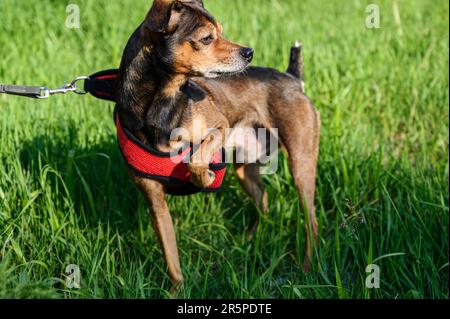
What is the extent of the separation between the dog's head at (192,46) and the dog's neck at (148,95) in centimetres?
7

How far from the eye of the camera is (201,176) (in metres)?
3.65

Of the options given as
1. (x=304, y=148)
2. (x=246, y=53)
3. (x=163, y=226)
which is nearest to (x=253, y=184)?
(x=304, y=148)

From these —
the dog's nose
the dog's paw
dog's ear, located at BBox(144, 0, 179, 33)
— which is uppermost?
dog's ear, located at BBox(144, 0, 179, 33)

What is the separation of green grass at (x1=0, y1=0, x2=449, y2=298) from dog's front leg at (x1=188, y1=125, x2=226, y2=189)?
520mm

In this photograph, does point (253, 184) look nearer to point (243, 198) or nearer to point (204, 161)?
point (243, 198)

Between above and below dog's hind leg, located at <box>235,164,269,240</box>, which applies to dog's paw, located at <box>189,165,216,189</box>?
above

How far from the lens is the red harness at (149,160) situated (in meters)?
3.63

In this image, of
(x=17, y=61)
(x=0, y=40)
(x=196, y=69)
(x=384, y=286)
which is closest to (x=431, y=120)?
(x=384, y=286)

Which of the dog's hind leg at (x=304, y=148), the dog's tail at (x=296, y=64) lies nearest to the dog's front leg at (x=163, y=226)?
the dog's hind leg at (x=304, y=148)

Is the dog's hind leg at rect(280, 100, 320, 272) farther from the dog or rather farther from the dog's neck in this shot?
the dog's neck

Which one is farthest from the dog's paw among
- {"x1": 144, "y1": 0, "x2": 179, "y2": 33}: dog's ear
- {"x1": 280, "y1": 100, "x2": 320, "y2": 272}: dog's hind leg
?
{"x1": 280, "y1": 100, "x2": 320, "y2": 272}: dog's hind leg

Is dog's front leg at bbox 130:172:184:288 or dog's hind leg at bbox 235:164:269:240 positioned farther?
dog's hind leg at bbox 235:164:269:240

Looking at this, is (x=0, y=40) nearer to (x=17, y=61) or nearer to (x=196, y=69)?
(x=17, y=61)

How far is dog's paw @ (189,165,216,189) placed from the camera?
361 cm
